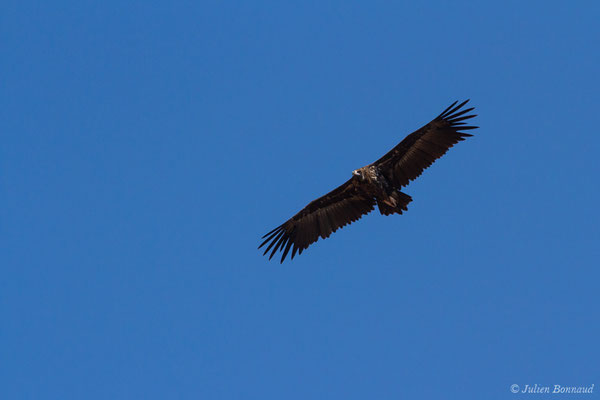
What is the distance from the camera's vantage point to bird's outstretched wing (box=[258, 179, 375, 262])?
21.5 meters

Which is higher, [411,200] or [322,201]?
[322,201]

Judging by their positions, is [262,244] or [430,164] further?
[262,244]

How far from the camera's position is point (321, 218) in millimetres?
22062

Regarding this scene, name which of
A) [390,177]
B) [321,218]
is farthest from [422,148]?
[321,218]

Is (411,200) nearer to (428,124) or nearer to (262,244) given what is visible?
(428,124)

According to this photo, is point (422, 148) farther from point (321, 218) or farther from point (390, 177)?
point (321, 218)

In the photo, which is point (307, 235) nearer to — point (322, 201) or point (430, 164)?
point (322, 201)

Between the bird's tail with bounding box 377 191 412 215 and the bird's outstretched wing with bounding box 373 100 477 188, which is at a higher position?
the bird's outstretched wing with bounding box 373 100 477 188

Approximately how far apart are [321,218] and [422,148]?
4.05 m

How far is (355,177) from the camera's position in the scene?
2045cm

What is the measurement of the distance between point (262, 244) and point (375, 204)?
12.7 feet

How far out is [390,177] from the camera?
67.4 feet

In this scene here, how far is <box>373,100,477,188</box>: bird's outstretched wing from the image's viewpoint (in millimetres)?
19984

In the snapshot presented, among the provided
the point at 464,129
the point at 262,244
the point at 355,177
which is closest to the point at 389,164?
the point at 355,177
